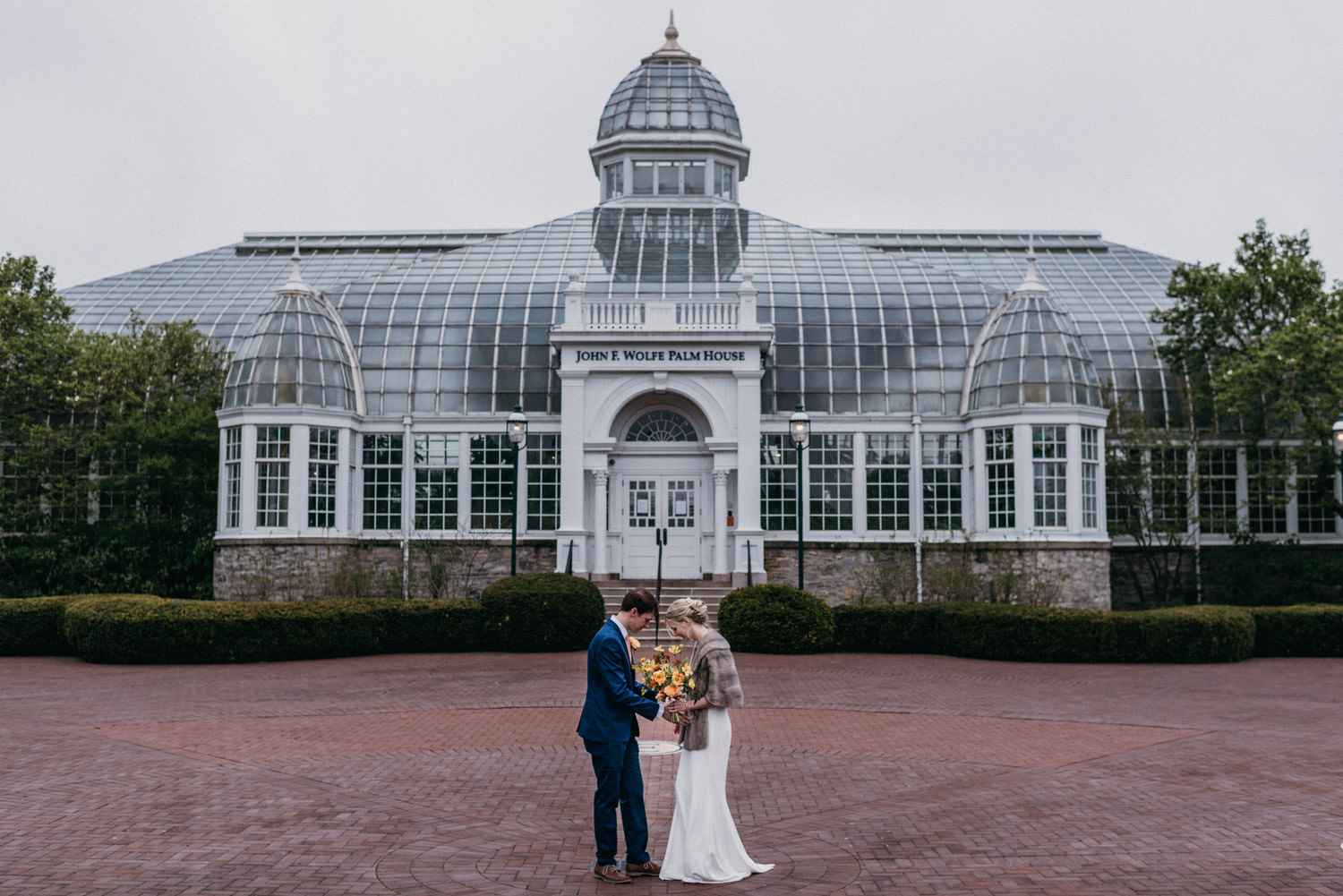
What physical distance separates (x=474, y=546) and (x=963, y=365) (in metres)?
12.8

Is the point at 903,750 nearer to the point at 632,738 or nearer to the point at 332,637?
the point at 632,738

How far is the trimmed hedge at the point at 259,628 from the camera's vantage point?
65.9 ft

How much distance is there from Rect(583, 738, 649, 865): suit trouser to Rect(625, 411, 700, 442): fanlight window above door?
68.2ft

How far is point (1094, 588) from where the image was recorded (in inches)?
→ 1016

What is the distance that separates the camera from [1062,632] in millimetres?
20703

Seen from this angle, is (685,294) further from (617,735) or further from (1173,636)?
(617,735)

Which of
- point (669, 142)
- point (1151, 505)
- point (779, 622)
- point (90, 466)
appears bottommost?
point (779, 622)

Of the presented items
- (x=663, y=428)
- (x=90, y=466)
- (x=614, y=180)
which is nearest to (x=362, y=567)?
(x=90, y=466)

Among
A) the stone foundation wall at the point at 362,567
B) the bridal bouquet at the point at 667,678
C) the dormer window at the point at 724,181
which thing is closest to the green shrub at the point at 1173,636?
the stone foundation wall at the point at 362,567

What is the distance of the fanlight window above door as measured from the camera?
28406 millimetres

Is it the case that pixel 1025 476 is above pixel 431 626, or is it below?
above

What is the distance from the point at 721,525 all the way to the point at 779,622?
6108mm

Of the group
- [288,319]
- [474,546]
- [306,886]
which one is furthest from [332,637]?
[306,886]

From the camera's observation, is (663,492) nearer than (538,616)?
No
